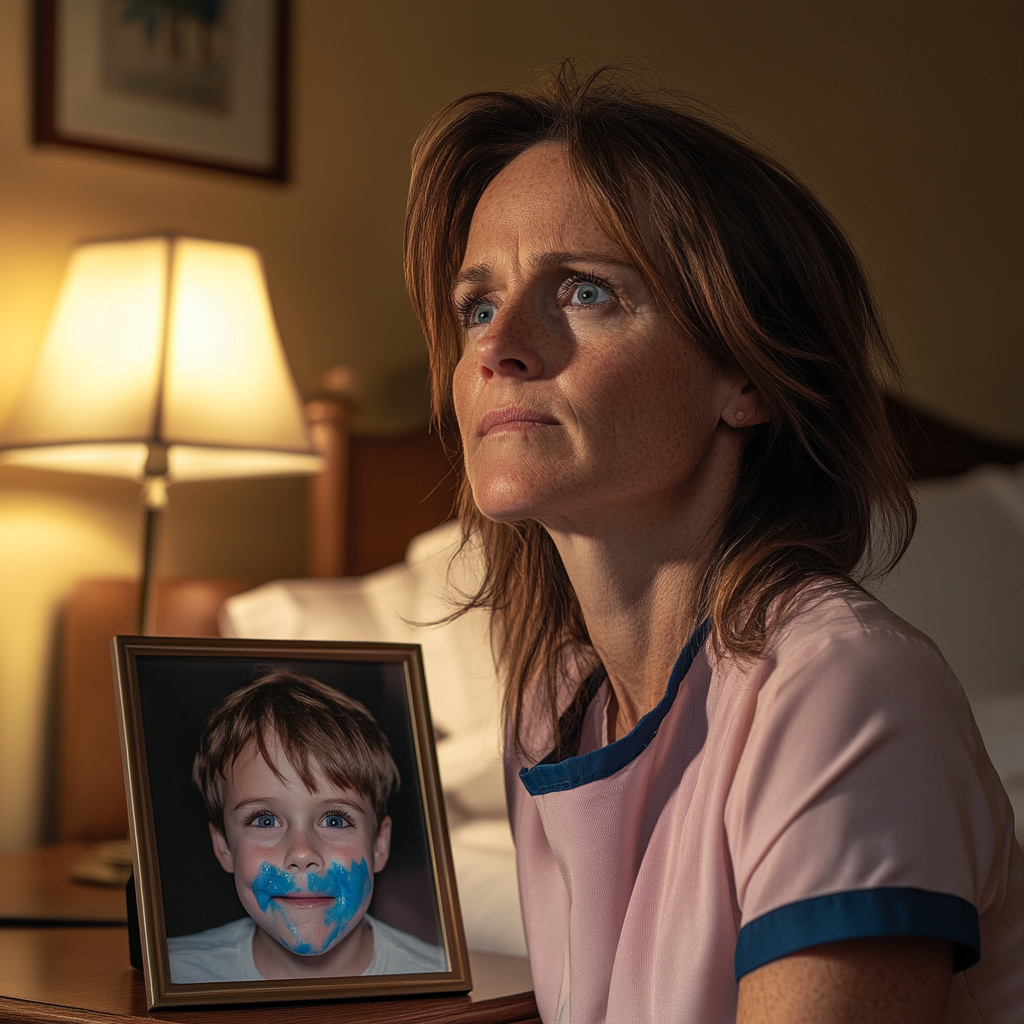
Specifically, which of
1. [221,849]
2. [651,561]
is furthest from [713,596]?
[221,849]

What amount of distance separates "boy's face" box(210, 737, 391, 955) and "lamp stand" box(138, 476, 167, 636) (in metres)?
0.80

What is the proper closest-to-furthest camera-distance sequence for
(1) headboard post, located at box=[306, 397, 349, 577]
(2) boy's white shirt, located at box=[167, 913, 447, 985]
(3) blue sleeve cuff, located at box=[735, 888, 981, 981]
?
(3) blue sleeve cuff, located at box=[735, 888, 981, 981] < (2) boy's white shirt, located at box=[167, 913, 447, 985] < (1) headboard post, located at box=[306, 397, 349, 577]

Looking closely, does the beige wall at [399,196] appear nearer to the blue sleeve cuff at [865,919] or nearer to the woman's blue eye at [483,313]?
the woman's blue eye at [483,313]

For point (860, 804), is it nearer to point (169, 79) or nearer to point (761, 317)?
point (761, 317)

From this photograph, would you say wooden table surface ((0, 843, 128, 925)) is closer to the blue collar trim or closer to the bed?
the bed

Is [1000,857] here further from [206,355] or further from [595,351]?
[206,355]

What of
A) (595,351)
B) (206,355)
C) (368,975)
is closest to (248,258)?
(206,355)

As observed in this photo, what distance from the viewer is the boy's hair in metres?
0.87

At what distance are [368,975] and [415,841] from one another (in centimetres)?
10

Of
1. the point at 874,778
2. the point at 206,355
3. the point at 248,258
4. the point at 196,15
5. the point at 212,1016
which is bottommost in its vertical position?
the point at 212,1016

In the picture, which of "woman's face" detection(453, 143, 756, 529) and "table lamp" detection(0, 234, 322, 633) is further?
"table lamp" detection(0, 234, 322, 633)

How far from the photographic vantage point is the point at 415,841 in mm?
916

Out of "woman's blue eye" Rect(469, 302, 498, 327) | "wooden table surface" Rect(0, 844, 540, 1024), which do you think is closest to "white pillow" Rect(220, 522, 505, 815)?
"wooden table surface" Rect(0, 844, 540, 1024)

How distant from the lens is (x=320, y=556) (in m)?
2.15
